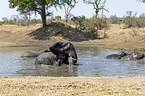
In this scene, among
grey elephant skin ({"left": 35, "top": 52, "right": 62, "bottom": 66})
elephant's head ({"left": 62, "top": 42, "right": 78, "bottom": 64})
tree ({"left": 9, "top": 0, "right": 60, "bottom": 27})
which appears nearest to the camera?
elephant's head ({"left": 62, "top": 42, "right": 78, "bottom": 64})

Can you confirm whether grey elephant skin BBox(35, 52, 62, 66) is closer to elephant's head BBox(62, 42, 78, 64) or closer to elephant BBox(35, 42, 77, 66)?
→ elephant BBox(35, 42, 77, 66)

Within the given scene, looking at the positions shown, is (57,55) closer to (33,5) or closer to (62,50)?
(62,50)

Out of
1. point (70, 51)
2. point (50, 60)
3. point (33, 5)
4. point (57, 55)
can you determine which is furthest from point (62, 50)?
point (33, 5)

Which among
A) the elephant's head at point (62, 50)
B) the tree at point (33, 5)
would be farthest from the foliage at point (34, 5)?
the elephant's head at point (62, 50)

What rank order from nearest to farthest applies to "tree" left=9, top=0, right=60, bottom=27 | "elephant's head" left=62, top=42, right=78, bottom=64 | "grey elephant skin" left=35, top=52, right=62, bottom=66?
1. "elephant's head" left=62, top=42, right=78, bottom=64
2. "grey elephant skin" left=35, top=52, right=62, bottom=66
3. "tree" left=9, top=0, right=60, bottom=27

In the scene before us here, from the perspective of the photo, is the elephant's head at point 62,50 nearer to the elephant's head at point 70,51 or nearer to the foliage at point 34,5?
the elephant's head at point 70,51

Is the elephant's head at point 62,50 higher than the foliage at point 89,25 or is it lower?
lower

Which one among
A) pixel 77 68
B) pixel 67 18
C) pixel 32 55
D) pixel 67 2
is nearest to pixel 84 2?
pixel 67 18

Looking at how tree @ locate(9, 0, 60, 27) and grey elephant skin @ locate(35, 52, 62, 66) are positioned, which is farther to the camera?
tree @ locate(9, 0, 60, 27)

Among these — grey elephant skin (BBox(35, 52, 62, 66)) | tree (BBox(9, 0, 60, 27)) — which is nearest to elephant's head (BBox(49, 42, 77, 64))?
grey elephant skin (BBox(35, 52, 62, 66))

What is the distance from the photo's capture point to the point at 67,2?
34.0 meters

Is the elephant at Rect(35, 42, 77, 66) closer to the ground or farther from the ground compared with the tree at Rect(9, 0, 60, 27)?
closer to the ground

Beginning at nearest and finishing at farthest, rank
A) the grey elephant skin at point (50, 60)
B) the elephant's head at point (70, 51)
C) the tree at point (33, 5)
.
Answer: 1. the elephant's head at point (70, 51)
2. the grey elephant skin at point (50, 60)
3. the tree at point (33, 5)

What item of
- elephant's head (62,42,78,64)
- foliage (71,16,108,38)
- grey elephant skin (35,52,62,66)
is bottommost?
grey elephant skin (35,52,62,66)
